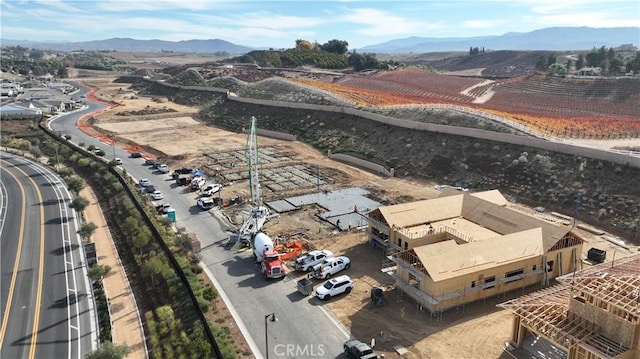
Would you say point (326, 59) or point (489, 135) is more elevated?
point (326, 59)

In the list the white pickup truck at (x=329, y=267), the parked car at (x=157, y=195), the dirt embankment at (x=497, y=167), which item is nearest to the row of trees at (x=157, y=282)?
the parked car at (x=157, y=195)

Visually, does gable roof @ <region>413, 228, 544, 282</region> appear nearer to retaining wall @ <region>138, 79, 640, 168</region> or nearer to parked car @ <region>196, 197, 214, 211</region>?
retaining wall @ <region>138, 79, 640, 168</region>

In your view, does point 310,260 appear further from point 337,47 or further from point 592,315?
point 337,47

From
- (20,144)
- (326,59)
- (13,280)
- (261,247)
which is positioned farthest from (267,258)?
(326,59)

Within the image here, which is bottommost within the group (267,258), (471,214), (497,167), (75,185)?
(267,258)

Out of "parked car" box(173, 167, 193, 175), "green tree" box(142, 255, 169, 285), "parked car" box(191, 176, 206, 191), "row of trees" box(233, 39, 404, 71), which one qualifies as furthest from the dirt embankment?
"row of trees" box(233, 39, 404, 71)

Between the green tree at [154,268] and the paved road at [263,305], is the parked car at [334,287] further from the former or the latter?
the green tree at [154,268]

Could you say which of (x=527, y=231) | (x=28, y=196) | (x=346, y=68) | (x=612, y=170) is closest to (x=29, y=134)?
(x=28, y=196)
